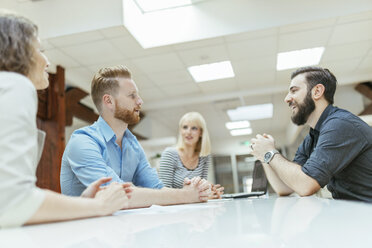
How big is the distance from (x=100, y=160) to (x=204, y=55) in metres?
4.10

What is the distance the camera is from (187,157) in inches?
117

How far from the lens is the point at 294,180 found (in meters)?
1.62

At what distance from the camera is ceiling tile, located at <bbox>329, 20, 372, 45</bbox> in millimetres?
4559

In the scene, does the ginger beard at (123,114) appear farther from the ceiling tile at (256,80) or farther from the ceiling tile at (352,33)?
the ceiling tile at (256,80)

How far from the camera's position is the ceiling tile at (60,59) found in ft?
15.4

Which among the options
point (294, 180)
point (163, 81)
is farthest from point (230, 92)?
point (294, 180)

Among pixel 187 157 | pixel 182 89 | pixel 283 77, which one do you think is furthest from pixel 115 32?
pixel 283 77

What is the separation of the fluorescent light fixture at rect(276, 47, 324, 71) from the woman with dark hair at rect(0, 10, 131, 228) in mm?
5062

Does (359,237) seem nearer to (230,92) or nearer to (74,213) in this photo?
(74,213)

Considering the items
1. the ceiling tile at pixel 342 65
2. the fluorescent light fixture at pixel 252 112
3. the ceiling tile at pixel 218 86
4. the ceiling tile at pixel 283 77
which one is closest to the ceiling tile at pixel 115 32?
the ceiling tile at pixel 218 86

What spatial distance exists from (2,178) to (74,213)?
205mm

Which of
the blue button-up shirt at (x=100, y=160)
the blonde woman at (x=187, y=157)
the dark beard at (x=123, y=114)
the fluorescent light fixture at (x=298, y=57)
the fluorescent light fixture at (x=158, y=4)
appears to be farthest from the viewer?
the fluorescent light fixture at (x=298, y=57)

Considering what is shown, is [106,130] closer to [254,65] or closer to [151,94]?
[254,65]

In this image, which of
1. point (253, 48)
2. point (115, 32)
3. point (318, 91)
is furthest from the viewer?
point (253, 48)
